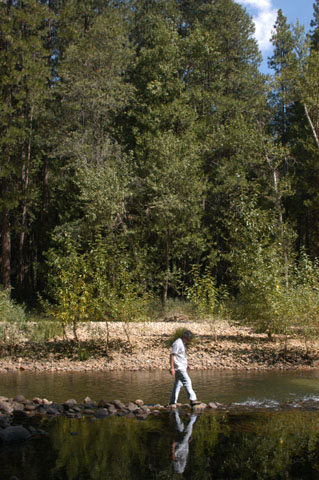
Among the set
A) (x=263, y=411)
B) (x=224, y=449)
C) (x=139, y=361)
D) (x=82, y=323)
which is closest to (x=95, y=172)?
(x=82, y=323)

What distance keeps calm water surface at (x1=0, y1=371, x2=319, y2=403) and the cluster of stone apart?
2.51 feet

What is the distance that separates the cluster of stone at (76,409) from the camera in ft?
34.2

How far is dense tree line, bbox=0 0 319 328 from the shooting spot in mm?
26344

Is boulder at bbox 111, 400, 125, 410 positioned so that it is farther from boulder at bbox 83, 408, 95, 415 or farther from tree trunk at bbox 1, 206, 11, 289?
tree trunk at bbox 1, 206, 11, 289

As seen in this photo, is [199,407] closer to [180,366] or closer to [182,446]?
[180,366]

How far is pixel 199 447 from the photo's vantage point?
8500 millimetres

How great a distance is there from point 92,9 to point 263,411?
29.8 metres

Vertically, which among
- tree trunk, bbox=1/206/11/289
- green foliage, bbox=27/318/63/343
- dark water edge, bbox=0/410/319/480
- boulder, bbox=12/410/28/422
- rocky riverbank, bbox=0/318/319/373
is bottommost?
dark water edge, bbox=0/410/319/480

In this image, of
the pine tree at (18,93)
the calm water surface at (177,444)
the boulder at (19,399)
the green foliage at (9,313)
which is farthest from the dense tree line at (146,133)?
the boulder at (19,399)

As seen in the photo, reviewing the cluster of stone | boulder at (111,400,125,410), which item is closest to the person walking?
the cluster of stone

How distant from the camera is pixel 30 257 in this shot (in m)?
37.8

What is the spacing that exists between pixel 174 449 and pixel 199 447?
0.42 m

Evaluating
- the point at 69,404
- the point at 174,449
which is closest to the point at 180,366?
the point at 69,404

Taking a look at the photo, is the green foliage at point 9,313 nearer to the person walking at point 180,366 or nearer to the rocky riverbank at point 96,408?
the rocky riverbank at point 96,408
